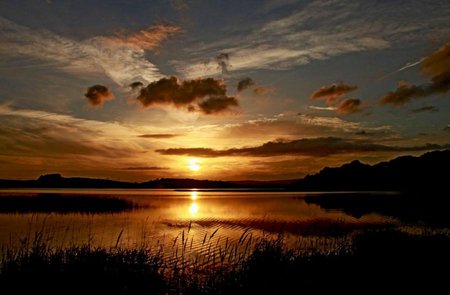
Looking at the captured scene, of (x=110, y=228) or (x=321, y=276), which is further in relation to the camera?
(x=110, y=228)

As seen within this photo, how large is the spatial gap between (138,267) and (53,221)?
105 ft

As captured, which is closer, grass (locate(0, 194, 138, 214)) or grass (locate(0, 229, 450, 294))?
grass (locate(0, 229, 450, 294))

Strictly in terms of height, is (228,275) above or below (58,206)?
below

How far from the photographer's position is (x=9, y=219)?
4309 centimetres

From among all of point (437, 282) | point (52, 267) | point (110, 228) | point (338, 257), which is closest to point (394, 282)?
point (437, 282)

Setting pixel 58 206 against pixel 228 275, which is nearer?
pixel 228 275

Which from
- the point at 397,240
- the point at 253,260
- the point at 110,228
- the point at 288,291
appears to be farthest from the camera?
the point at 110,228

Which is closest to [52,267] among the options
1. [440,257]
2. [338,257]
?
[338,257]

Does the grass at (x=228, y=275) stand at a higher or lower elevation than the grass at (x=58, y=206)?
lower

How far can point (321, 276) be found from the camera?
14969mm

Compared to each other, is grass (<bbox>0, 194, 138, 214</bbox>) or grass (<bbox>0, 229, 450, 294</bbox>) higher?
grass (<bbox>0, 194, 138, 214</bbox>)

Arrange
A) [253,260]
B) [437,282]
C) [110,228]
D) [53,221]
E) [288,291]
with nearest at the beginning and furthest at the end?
1. [288,291]
2. [437,282]
3. [253,260]
4. [110,228]
5. [53,221]

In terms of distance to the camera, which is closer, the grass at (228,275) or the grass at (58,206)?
the grass at (228,275)

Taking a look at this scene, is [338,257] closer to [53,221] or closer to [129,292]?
[129,292]
